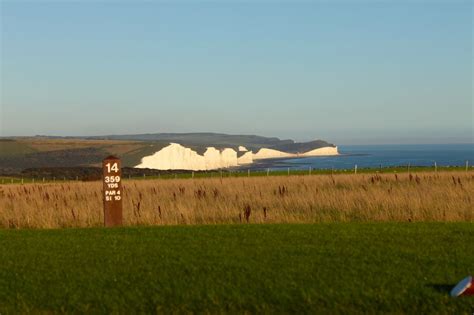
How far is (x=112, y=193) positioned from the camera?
15.9 meters

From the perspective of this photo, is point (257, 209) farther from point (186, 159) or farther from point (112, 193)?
point (186, 159)

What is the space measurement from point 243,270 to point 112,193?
7296 millimetres

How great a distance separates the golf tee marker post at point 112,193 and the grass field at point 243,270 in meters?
2.07

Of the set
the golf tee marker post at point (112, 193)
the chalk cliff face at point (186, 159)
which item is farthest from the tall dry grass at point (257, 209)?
the chalk cliff face at point (186, 159)

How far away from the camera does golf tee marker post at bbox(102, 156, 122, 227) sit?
51.6 ft

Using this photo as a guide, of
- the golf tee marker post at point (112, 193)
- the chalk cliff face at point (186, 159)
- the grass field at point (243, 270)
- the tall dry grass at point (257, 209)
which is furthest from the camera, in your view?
the chalk cliff face at point (186, 159)

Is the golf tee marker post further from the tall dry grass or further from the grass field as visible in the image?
the grass field

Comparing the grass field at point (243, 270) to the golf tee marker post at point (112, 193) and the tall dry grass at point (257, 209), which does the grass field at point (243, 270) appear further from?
the tall dry grass at point (257, 209)

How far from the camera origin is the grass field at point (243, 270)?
25.5 feet

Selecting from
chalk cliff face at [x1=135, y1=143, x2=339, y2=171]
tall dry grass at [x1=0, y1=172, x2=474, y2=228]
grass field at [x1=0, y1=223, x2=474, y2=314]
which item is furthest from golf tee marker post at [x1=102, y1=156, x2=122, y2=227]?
chalk cliff face at [x1=135, y1=143, x2=339, y2=171]

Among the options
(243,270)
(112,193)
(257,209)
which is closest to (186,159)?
(257,209)

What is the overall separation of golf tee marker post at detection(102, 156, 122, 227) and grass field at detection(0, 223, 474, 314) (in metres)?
2.07

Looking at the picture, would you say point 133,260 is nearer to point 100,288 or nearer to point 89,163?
point 100,288

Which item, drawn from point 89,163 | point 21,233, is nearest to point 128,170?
point 89,163
